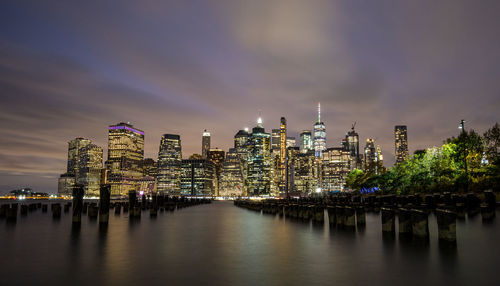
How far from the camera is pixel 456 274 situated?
11.8 m

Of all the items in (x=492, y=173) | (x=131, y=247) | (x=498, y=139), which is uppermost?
(x=498, y=139)

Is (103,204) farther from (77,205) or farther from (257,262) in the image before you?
(257,262)

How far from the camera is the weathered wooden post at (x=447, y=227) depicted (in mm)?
17312

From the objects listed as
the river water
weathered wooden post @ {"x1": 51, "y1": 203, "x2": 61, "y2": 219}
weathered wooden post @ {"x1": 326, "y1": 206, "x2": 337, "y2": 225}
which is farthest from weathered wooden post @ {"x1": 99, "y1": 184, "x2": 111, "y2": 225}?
weathered wooden post @ {"x1": 326, "y1": 206, "x2": 337, "y2": 225}

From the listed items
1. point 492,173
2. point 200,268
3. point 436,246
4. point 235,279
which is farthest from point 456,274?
point 492,173

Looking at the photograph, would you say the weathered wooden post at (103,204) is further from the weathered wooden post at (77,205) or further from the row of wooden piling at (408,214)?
the row of wooden piling at (408,214)

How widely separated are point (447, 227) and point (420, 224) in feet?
5.30

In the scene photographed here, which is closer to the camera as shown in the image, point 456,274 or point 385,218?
point 456,274

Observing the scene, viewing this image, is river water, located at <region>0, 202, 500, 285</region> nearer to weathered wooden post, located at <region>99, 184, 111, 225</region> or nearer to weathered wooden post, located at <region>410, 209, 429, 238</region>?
weathered wooden post, located at <region>410, 209, 429, 238</region>

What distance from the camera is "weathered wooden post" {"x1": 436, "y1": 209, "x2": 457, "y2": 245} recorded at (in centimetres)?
1731

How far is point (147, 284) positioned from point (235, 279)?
114 inches

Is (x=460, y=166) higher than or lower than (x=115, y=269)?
higher

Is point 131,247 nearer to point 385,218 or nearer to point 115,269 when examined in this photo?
point 115,269

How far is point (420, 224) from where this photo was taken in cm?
1939
